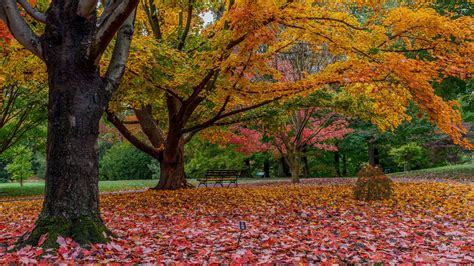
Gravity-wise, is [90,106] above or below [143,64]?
below

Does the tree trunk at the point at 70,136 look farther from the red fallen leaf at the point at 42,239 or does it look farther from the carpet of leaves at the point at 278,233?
the carpet of leaves at the point at 278,233

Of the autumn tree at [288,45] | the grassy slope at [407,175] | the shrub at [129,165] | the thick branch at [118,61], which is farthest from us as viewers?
the shrub at [129,165]

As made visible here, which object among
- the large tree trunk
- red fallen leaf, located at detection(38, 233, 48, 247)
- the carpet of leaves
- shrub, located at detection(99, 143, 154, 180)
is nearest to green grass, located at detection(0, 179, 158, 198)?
shrub, located at detection(99, 143, 154, 180)

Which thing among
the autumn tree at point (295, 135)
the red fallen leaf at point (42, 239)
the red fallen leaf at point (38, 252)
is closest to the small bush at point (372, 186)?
the autumn tree at point (295, 135)

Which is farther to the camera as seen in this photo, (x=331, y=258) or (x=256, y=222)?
(x=256, y=222)

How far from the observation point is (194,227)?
19.4ft

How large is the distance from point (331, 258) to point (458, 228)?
2.90 m

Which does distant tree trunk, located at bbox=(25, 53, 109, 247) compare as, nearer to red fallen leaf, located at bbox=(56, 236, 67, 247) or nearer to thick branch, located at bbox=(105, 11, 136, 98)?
red fallen leaf, located at bbox=(56, 236, 67, 247)

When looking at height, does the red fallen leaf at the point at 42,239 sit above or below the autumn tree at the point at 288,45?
below

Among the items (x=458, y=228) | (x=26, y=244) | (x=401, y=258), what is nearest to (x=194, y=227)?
(x=26, y=244)

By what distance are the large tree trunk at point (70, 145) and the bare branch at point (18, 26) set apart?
21 centimetres

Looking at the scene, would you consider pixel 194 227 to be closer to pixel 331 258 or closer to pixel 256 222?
pixel 256 222

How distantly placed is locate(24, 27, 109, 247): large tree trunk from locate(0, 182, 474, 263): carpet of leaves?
1.17 feet

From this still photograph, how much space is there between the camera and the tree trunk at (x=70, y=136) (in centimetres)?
467
